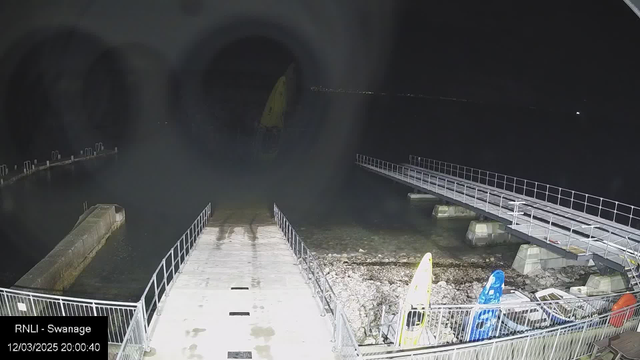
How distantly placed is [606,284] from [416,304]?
1132 centimetres

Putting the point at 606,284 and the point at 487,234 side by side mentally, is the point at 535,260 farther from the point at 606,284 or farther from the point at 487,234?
the point at 487,234

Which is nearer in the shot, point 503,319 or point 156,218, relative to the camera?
point 503,319

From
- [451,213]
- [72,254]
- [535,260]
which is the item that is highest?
[451,213]

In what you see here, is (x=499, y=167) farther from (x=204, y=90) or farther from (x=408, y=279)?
(x=204, y=90)

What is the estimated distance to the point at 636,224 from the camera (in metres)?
31.4

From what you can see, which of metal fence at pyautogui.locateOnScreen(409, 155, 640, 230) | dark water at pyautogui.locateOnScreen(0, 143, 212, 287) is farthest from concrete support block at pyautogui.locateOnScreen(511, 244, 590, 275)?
dark water at pyautogui.locateOnScreen(0, 143, 212, 287)

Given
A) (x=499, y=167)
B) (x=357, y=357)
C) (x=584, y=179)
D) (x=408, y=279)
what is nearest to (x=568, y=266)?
(x=408, y=279)

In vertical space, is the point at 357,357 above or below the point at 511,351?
above

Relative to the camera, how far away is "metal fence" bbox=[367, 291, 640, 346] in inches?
455

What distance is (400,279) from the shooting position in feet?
63.3

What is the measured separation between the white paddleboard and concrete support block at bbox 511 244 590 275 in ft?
41.7

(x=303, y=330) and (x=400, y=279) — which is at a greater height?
(x=303, y=330)

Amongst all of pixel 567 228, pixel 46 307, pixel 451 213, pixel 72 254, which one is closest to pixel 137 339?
pixel 46 307

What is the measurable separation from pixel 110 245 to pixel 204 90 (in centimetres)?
13164
